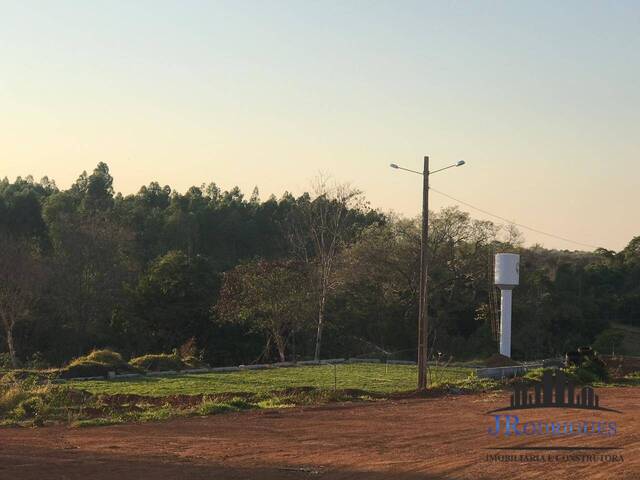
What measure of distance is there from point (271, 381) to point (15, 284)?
769 inches

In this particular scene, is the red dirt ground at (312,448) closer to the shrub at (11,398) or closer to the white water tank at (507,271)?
the shrub at (11,398)

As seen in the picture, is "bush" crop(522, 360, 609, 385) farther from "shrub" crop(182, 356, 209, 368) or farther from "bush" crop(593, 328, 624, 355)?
"shrub" crop(182, 356, 209, 368)

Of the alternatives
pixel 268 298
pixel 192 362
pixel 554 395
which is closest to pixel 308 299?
pixel 268 298

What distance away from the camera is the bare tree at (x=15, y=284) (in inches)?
1598

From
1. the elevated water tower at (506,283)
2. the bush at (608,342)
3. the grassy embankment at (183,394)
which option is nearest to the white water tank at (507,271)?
the elevated water tower at (506,283)

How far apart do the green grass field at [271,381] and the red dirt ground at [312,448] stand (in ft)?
22.3

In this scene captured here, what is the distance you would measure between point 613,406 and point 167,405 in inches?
420

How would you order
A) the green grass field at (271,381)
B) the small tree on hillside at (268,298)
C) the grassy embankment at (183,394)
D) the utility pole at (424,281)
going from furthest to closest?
the small tree on hillside at (268,298)
the green grass field at (271,381)
the utility pole at (424,281)
the grassy embankment at (183,394)

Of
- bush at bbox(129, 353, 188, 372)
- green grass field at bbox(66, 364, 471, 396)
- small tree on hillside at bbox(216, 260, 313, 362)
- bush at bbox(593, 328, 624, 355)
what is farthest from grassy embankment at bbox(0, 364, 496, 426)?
bush at bbox(593, 328, 624, 355)

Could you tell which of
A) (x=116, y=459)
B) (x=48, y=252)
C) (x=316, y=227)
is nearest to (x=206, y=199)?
(x=48, y=252)

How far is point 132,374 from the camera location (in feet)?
102

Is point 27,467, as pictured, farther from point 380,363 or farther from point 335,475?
point 380,363

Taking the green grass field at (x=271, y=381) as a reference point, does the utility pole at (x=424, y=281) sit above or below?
above

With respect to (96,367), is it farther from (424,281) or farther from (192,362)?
(424,281)
